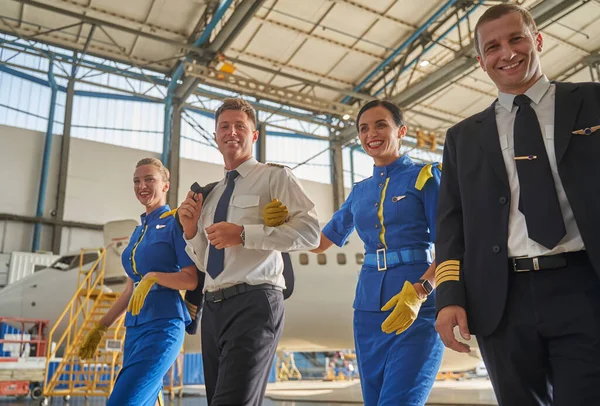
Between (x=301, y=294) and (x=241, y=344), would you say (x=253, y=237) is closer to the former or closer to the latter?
(x=241, y=344)

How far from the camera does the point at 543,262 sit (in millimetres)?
1538

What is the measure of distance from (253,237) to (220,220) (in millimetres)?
350

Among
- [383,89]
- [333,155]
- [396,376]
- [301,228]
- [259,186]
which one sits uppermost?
[383,89]

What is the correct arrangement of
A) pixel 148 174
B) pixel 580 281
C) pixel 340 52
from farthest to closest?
pixel 340 52 → pixel 148 174 → pixel 580 281

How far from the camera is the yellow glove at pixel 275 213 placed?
2.34 meters

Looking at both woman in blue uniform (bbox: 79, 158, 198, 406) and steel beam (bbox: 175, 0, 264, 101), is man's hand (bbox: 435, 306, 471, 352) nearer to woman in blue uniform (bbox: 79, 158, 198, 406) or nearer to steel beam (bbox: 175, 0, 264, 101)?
woman in blue uniform (bbox: 79, 158, 198, 406)

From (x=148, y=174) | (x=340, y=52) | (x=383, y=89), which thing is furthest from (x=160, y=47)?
(x=148, y=174)

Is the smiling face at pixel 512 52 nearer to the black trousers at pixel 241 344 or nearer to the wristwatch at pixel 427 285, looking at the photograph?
the wristwatch at pixel 427 285

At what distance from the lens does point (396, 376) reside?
7.39 ft

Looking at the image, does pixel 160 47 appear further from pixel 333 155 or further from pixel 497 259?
pixel 497 259

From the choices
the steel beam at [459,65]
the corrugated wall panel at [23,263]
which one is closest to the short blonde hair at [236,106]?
the steel beam at [459,65]

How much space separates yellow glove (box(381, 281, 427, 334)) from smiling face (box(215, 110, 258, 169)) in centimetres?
111

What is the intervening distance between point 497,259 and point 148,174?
2363mm

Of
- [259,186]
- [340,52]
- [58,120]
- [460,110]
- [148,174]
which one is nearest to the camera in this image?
[259,186]
